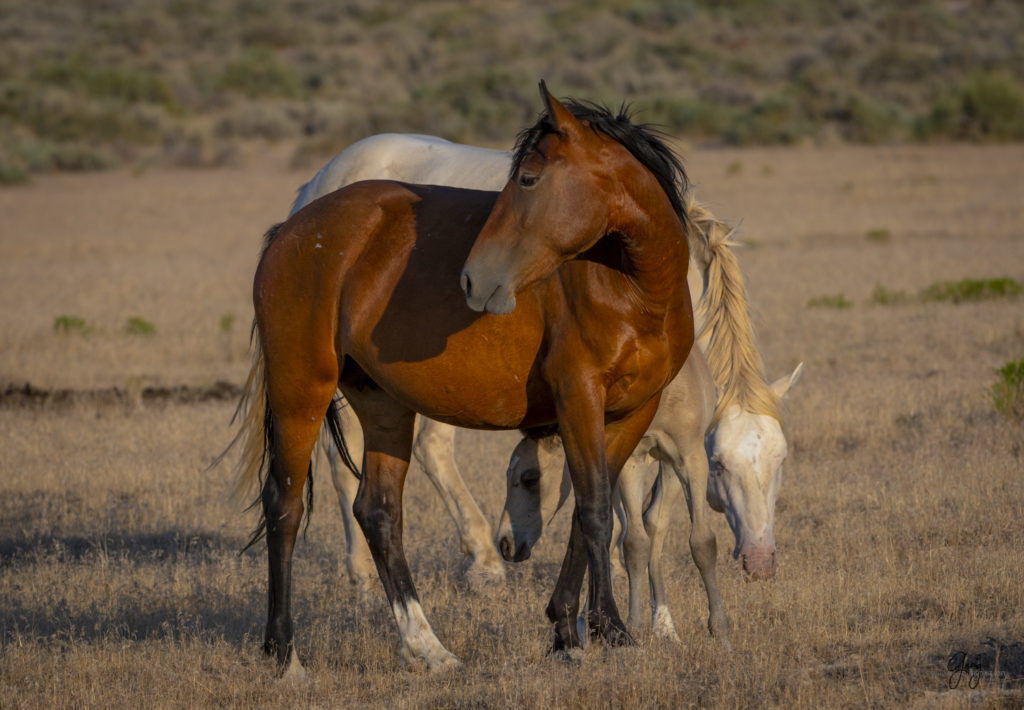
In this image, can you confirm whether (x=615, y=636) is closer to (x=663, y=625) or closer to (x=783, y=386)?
(x=663, y=625)

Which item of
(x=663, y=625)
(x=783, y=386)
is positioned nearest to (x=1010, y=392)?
(x=783, y=386)

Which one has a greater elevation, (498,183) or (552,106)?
(552,106)

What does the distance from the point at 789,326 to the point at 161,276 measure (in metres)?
8.81

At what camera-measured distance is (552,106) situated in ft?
12.4

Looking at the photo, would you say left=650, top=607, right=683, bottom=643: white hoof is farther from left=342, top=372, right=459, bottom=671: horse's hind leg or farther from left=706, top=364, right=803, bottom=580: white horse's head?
left=342, top=372, right=459, bottom=671: horse's hind leg

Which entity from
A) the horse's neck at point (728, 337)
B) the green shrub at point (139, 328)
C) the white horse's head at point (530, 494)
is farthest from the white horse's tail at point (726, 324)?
the green shrub at point (139, 328)

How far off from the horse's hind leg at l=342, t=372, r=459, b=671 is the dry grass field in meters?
0.17

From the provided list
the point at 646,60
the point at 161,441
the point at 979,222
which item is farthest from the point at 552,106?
the point at 646,60

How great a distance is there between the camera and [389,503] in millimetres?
4832

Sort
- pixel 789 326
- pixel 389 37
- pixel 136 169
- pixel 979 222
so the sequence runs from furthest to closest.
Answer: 1. pixel 389 37
2. pixel 136 169
3. pixel 979 222
4. pixel 789 326

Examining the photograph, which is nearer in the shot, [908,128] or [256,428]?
[256,428]

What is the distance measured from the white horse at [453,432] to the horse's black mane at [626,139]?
1.44 meters

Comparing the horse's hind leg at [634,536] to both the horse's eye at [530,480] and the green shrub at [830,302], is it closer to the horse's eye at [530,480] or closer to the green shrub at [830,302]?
the horse's eye at [530,480]

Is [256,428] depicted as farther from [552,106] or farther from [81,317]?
[81,317]
